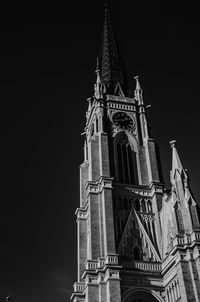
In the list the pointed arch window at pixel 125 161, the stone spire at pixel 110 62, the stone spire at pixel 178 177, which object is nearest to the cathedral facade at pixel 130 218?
the stone spire at pixel 178 177

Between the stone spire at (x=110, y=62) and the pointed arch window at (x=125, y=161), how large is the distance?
35.2ft

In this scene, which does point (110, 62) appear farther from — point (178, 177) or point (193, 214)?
point (193, 214)

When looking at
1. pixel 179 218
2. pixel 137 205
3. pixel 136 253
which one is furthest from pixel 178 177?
pixel 136 253

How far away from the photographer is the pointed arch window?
164 feet

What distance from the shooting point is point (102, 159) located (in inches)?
1907

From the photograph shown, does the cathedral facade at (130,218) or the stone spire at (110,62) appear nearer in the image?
the cathedral facade at (130,218)

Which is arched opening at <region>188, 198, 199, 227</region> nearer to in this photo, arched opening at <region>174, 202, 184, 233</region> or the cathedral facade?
the cathedral facade

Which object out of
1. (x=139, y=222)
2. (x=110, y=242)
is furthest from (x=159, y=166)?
(x=110, y=242)

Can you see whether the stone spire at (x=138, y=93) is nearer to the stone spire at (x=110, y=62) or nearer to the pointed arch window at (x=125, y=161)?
the stone spire at (x=110, y=62)

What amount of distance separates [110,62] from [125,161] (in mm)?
20297

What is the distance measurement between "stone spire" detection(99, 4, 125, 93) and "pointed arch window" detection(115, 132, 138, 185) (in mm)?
10723

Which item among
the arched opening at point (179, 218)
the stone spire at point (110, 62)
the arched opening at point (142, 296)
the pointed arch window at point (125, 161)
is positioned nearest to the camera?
the arched opening at point (142, 296)

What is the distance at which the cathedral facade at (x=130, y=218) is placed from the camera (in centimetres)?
3856

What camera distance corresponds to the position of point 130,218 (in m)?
45.2
